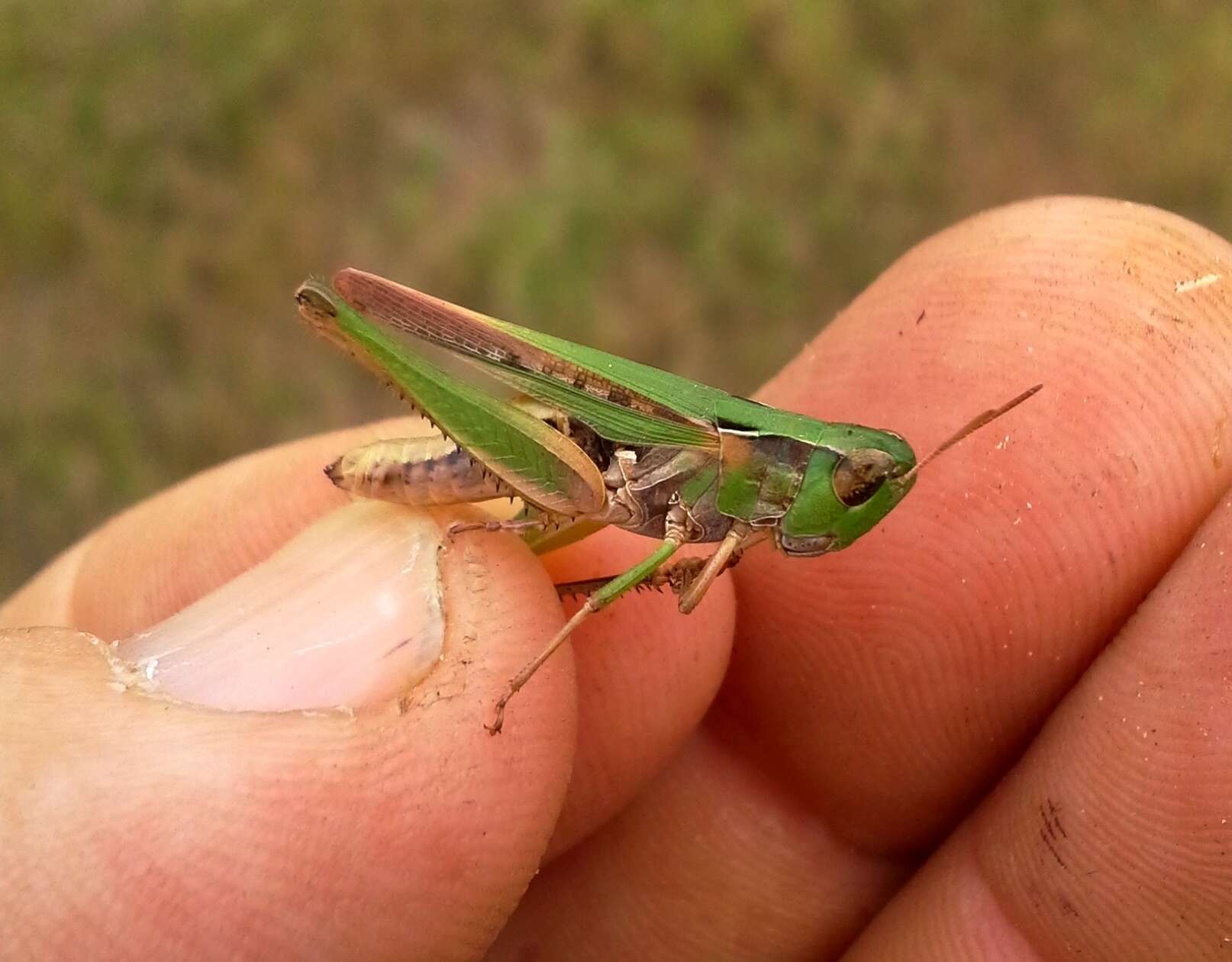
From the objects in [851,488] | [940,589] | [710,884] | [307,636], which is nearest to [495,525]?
[307,636]

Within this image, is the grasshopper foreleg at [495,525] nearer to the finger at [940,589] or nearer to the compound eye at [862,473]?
the compound eye at [862,473]

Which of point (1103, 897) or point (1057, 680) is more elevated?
point (1057, 680)

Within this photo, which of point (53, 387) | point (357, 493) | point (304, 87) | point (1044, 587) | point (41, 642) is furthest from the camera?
point (304, 87)

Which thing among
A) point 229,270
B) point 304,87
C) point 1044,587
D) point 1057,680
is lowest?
point 229,270

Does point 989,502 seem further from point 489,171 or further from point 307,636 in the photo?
point 489,171

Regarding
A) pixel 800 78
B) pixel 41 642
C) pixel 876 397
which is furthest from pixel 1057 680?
pixel 800 78

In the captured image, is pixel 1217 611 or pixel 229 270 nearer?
pixel 1217 611

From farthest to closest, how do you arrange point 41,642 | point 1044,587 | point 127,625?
point 127,625 < point 1044,587 < point 41,642

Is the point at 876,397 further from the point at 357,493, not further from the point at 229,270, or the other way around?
the point at 229,270
